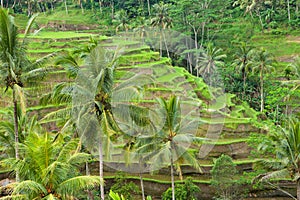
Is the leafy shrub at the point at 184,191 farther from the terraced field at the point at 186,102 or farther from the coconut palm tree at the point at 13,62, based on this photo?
the coconut palm tree at the point at 13,62

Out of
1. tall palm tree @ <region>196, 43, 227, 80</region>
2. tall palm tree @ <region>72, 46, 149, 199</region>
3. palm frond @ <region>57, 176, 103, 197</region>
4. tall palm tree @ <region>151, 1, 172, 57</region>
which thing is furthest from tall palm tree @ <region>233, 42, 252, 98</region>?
palm frond @ <region>57, 176, 103, 197</region>

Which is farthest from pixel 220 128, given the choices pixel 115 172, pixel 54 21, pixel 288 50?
pixel 54 21

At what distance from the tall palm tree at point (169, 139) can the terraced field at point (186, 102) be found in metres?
2.51

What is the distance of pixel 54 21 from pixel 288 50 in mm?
29314

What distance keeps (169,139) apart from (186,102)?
25.8ft

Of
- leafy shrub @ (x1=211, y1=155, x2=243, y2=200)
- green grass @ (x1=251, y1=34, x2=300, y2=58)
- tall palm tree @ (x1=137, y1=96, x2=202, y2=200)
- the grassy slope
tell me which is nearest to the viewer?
tall palm tree @ (x1=137, y1=96, x2=202, y2=200)

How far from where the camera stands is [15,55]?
14.4 m

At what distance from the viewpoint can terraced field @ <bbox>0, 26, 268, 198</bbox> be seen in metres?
24.3

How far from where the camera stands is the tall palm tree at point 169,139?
17.7 m

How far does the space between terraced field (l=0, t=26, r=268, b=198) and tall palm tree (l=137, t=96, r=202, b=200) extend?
2515 millimetres

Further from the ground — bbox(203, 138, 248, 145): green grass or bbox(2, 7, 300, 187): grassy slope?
bbox(2, 7, 300, 187): grassy slope

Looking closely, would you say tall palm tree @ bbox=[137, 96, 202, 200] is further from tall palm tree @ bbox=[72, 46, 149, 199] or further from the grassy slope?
the grassy slope

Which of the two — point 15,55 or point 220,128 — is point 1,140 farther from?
point 220,128

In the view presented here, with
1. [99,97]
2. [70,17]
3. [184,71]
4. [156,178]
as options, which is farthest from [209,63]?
[99,97]
